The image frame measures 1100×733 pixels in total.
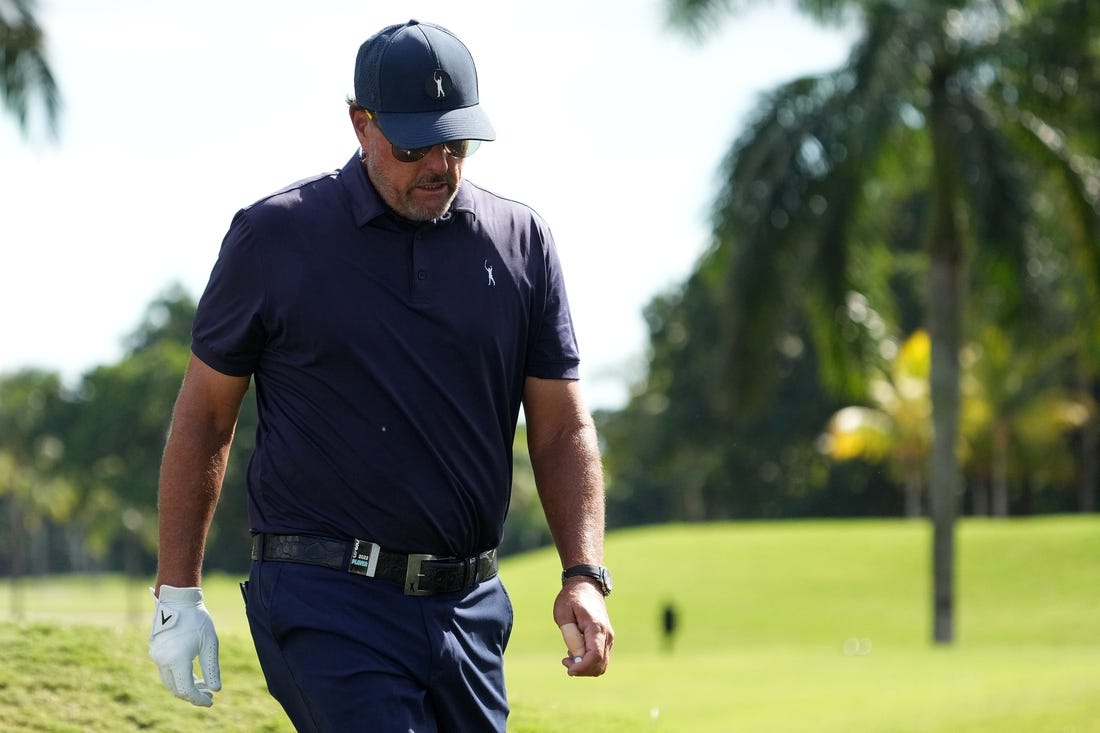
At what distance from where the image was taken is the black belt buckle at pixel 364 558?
341 centimetres

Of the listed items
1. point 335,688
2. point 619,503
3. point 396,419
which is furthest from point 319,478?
point 619,503

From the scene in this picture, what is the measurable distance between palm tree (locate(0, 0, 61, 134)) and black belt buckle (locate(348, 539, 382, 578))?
2083cm

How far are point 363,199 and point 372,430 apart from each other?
494mm

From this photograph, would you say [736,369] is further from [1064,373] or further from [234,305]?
[1064,373]

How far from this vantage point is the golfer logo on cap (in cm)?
350

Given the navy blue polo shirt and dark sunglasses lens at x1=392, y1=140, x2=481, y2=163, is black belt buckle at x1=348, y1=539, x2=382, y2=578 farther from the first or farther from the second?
dark sunglasses lens at x1=392, y1=140, x2=481, y2=163

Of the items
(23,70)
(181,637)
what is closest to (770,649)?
(23,70)

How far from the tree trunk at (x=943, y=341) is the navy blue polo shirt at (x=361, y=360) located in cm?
2172

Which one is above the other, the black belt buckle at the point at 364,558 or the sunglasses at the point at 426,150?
the sunglasses at the point at 426,150

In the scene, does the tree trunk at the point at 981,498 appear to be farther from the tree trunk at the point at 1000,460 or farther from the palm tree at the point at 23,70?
the palm tree at the point at 23,70

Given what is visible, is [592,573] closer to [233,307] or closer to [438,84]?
[233,307]

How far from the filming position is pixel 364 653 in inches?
132

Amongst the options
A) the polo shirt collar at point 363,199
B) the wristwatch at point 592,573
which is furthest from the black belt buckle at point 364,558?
the polo shirt collar at point 363,199

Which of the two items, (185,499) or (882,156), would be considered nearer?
(185,499)
